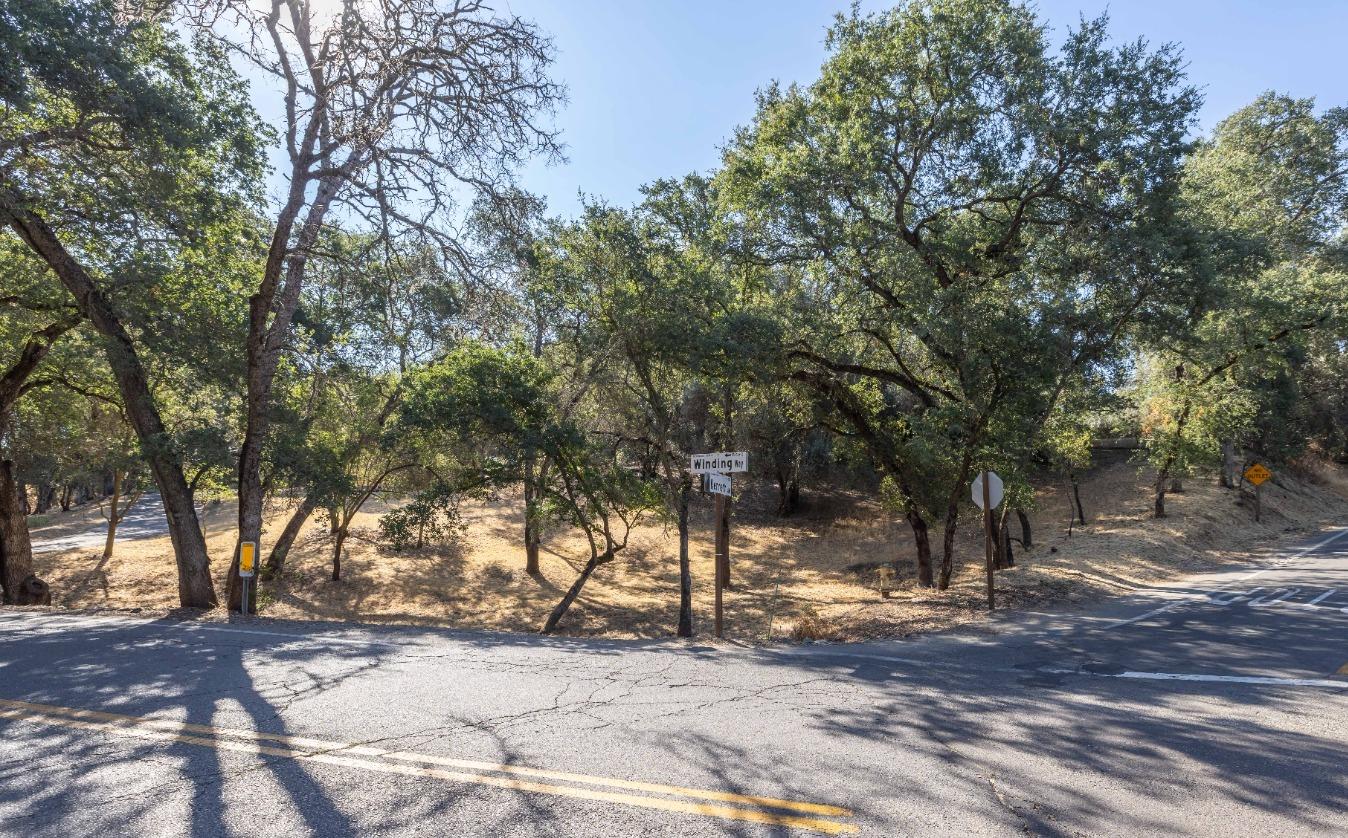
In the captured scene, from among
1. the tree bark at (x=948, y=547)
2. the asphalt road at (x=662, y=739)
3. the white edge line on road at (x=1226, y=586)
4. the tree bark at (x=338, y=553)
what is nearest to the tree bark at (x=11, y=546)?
the tree bark at (x=338, y=553)

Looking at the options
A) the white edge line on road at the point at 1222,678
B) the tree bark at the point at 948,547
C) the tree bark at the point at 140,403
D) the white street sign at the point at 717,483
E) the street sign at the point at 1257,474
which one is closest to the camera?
the white edge line on road at the point at 1222,678

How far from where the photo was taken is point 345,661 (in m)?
7.16

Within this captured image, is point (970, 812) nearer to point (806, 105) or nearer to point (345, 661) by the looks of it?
point (345, 661)

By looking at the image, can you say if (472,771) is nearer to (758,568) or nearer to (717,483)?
(717,483)

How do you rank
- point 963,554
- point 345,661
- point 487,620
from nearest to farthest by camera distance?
point 345,661
point 487,620
point 963,554

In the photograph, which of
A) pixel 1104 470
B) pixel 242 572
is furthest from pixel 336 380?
pixel 1104 470

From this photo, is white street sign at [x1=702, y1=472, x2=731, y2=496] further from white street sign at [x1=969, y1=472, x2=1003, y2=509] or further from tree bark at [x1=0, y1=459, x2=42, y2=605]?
tree bark at [x1=0, y1=459, x2=42, y2=605]

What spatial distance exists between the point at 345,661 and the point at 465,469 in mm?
6640

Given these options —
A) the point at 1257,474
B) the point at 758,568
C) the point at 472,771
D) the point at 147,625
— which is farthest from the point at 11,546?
the point at 1257,474

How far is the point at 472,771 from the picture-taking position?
4.11 meters

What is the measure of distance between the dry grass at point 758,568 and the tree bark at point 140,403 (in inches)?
44.3

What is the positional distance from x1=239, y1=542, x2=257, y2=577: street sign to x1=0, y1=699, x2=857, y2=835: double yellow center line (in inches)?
258

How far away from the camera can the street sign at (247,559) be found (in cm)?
1153

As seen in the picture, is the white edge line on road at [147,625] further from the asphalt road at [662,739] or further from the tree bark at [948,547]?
the tree bark at [948,547]
